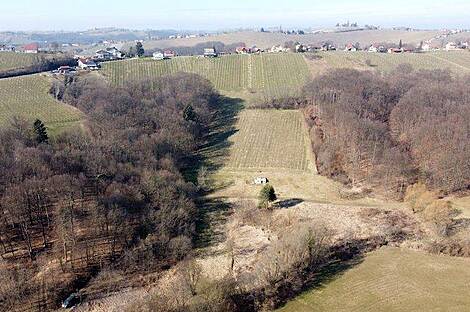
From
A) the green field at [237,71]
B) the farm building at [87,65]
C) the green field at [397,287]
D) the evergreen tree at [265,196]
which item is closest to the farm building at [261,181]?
the evergreen tree at [265,196]

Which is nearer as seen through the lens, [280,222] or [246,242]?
[246,242]

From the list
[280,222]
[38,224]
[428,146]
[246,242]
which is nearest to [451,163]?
[428,146]

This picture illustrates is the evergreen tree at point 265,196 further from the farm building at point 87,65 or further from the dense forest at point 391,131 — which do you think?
the farm building at point 87,65

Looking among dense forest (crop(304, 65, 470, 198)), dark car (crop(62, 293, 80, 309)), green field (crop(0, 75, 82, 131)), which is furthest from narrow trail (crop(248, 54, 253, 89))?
dark car (crop(62, 293, 80, 309))

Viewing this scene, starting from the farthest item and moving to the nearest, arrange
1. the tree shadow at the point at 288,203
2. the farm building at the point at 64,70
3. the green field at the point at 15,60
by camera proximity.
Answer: the green field at the point at 15,60 → the farm building at the point at 64,70 → the tree shadow at the point at 288,203

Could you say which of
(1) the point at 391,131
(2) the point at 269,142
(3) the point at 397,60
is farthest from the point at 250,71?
(1) the point at 391,131

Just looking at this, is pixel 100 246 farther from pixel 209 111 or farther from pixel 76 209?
pixel 209 111

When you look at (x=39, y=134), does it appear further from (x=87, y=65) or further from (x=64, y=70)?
(x=87, y=65)
